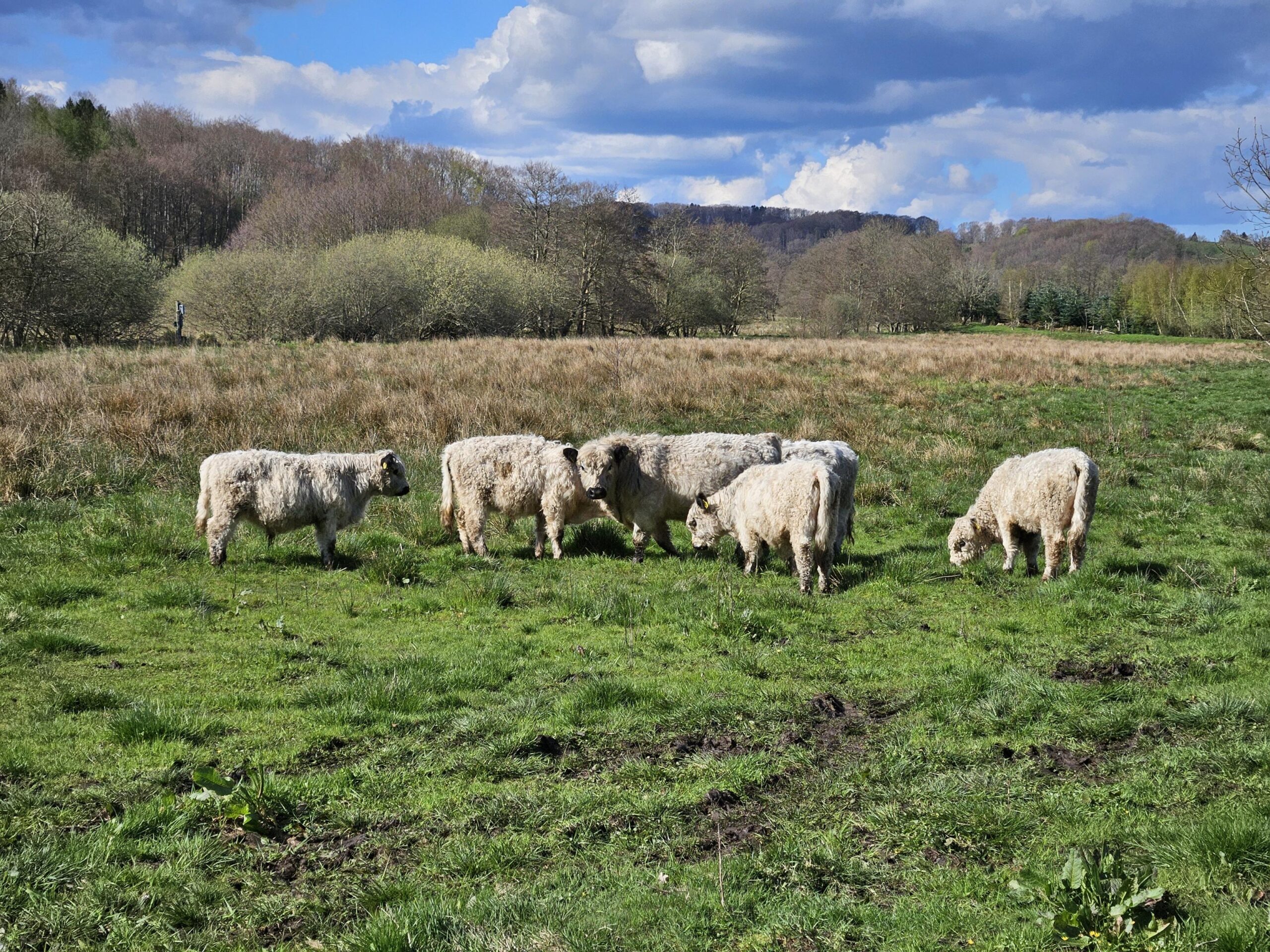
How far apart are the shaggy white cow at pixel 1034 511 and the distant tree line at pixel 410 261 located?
4.77m

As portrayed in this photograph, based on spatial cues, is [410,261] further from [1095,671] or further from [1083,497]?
[1095,671]

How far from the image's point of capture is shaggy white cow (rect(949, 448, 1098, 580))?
36.9 feet

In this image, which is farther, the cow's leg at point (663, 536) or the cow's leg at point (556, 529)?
the cow's leg at point (663, 536)

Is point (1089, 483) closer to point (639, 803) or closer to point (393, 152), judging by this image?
point (639, 803)

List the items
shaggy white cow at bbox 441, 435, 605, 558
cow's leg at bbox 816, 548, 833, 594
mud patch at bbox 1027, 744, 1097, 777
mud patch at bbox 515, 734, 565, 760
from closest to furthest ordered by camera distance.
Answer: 1. mud patch at bbox 1027, 744, 1097, 777
2. mud patch at bbox 515, 734, 565, 760
3. cow's leg at bbox 816, 548, 833, 594
4. shaggy white cow at bbox 441, 435, 605, 558

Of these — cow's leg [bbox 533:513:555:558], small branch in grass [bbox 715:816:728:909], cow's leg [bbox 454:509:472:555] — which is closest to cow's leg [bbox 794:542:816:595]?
cow's leg [bbox 533:513:555:558]

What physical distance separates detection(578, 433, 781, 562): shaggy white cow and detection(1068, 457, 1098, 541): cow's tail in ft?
14.3

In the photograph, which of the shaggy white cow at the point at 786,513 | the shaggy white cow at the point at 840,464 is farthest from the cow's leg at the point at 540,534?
the shaggy white cow at the point at 840,464

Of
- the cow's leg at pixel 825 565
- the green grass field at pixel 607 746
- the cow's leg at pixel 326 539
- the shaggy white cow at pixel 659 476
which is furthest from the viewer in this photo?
the shaggy white cow at pixel 659 476

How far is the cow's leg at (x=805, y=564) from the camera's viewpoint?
10.9m

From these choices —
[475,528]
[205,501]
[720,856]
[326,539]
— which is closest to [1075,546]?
[475,528]

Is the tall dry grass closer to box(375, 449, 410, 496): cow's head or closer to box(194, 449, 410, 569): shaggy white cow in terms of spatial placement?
box(194, 449, 410, 569): shaggy white cow

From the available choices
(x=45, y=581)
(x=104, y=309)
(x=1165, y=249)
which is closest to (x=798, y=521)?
(x=45, y=581)

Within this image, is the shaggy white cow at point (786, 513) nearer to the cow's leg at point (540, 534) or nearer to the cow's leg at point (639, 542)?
the cow's leg at point (639, 542)
